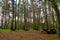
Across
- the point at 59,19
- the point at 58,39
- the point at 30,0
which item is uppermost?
the point at 30,0

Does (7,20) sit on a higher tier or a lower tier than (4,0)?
lower

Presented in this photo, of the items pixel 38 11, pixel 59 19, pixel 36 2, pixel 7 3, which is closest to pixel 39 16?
pixel 38 11

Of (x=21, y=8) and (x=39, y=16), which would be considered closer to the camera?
(x=39, y=16)

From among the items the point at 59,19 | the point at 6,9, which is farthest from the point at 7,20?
the point at 59,19

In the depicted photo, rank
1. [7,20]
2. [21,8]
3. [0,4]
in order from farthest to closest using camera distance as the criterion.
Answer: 1. [21,8]
2. [0,4]
3. [7,20]

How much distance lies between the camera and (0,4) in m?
37.4

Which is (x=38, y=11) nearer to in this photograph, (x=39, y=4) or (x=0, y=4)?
(x=39, y=4)

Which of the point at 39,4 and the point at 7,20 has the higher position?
the point at 39,4

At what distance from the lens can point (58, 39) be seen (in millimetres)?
15148

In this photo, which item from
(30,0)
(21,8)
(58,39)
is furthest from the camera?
(21,8)

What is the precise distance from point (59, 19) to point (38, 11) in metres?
23.7

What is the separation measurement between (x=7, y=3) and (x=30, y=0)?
839 centimetres

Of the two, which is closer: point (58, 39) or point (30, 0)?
point (58, 39)

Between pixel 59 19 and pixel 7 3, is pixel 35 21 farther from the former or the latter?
pixel 59 19
